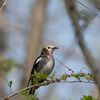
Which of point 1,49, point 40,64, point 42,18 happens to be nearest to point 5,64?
point 40,64

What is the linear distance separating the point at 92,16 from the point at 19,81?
787cm

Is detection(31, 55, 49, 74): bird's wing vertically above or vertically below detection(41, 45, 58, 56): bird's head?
below

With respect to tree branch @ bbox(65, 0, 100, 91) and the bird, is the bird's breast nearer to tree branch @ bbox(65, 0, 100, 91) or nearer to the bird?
the bird

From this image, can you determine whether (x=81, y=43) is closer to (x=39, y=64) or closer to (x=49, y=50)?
(x=39, y=64)

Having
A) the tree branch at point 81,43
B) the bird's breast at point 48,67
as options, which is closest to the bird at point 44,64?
the bird's breast at point 48,67

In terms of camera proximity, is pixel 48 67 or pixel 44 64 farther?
pixel 44 64

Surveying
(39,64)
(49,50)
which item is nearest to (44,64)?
(39,64)

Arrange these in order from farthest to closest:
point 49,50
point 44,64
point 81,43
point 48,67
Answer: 1. point 49,50
2. point 44,64
3. point 48,67
4. point 81,43

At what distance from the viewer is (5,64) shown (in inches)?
299

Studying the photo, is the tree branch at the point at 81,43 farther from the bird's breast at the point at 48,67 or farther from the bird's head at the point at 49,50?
the bird's head at the point at 49,50

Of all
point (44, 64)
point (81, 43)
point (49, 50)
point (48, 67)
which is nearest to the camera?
point (81, 43)

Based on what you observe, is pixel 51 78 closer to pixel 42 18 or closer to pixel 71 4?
pixel 71 4

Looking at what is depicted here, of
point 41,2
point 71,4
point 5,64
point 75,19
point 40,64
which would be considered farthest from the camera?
point 41,2

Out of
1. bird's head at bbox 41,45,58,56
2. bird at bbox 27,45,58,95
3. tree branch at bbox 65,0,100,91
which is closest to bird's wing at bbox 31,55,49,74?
bird at bbox 27,45,58,95
